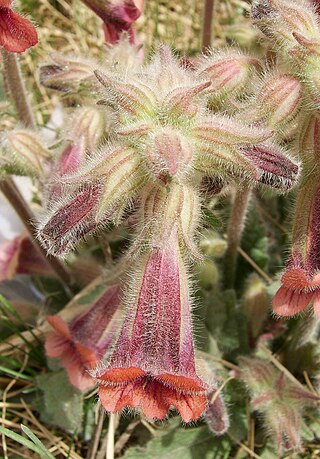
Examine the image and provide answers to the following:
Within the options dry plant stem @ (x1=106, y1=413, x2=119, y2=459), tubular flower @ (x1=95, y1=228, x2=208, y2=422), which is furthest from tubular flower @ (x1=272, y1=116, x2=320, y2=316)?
dry plant stem @ (x1=106, y1=413, x2=119, y2=459)

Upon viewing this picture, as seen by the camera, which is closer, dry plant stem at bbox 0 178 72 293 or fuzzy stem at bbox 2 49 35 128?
fuzzy stem at bbox 2 49 35 128

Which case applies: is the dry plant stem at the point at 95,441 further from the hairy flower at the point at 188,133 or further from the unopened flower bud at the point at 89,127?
the hairy flower at the point at 188,133

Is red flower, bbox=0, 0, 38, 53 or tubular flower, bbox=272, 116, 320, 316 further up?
red flower, bbox=0, 0, 38, 53

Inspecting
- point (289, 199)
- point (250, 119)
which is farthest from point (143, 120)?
point (289, 199)

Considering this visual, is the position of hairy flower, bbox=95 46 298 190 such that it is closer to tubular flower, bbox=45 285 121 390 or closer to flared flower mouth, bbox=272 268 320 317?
flared flower mouth, bbox=272 268 320 317

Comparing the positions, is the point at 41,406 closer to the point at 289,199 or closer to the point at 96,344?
the point at 96,344

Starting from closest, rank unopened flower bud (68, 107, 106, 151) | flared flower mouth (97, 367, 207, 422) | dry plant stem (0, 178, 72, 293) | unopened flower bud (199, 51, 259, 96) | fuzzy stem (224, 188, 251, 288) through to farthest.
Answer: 1. flared flower mouth (97, 367, 207, 422)
2. unopened flower bud (199, 51, 259, 96)
3. unopened flower bud (68, 107, 106, 151)
4. fuzzy stem (224, 188, 251, 288)
5. dry plant stem (0, 178, 72, 293)
